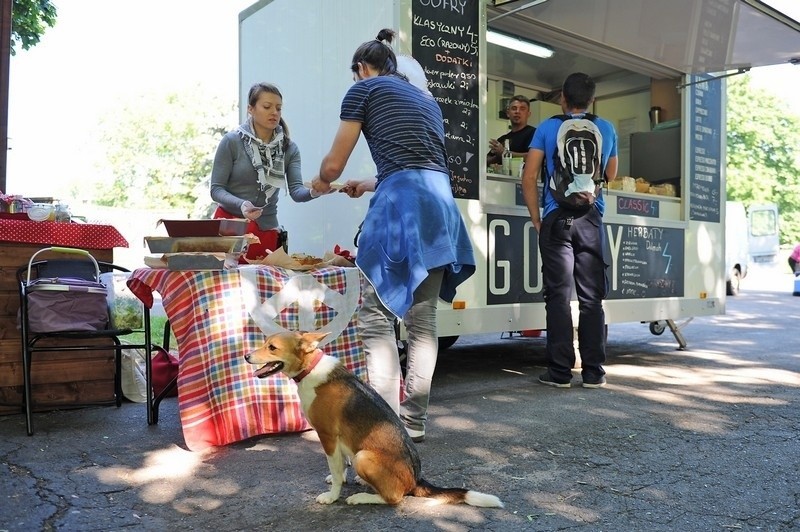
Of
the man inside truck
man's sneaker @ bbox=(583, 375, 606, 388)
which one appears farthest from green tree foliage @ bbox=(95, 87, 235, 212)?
man's sneaker @ bbox=(583, 375, 606, 388)

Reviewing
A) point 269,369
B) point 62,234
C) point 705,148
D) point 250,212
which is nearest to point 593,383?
point 250,212

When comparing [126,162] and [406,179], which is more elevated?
[126,162]

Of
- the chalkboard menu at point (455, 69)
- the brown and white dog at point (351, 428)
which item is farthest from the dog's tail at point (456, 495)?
the chalkboard menu at point (455, 69)

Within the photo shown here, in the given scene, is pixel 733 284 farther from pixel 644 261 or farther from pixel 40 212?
pixel 40 212

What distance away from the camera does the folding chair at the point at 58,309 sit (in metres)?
3.74

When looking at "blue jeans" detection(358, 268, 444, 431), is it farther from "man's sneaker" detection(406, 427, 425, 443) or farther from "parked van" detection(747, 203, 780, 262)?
"parked van" detection(747, 203, 780, 262)

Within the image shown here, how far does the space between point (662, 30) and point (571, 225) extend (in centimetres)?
242

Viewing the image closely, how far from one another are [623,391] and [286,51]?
11.7 feet

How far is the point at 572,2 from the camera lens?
557 centimetres

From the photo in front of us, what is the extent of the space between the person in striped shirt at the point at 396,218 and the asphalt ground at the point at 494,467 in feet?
1.66

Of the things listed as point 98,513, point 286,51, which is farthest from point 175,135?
point 98,513

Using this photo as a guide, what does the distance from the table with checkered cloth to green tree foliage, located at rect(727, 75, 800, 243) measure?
135 feet

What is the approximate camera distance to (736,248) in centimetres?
1938

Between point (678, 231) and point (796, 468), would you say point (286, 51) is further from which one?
point (796, 468)
